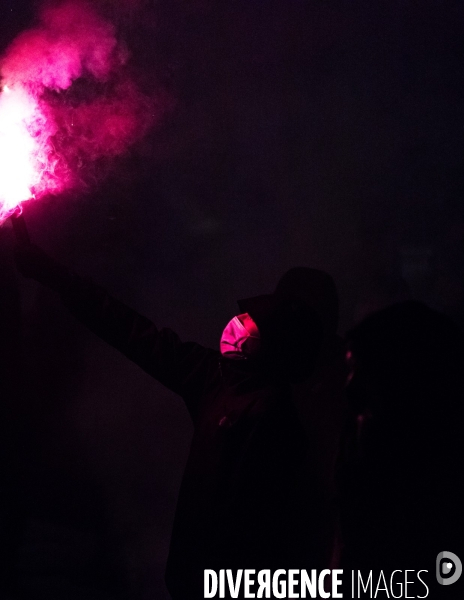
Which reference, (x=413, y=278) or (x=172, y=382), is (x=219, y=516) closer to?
(x=172, y=382)

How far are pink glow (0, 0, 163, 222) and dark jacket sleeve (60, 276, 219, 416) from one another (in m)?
0.91

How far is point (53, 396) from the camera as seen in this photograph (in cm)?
421

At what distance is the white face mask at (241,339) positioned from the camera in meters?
2.93

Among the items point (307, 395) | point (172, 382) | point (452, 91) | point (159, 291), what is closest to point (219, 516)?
point (172, 382)

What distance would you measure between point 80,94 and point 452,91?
8.21 feet

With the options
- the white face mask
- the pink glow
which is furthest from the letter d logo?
the pink glow

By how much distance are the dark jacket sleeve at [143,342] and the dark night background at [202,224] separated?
3.33ft

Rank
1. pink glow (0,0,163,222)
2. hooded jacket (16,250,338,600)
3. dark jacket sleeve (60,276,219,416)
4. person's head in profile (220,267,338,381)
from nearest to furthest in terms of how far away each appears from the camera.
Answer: hooded jacket (16,250,338,600), person's head in profile (220,267,338,381), dark jacket sleeve (60,276,219,416), pink glow (0,0,163,222)

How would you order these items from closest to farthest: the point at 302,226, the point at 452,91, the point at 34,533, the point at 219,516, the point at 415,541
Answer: the point at 415,541 → the point at 219,516 → the point at 452,91 → the point at 302,226 → the point at 34,533

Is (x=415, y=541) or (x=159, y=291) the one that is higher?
(x=159, y=291)

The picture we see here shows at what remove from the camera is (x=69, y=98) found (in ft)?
12.3

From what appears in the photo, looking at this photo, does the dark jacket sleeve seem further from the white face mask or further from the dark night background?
the dark night background

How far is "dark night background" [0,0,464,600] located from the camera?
3674mm

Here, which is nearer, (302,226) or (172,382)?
(172,382)
